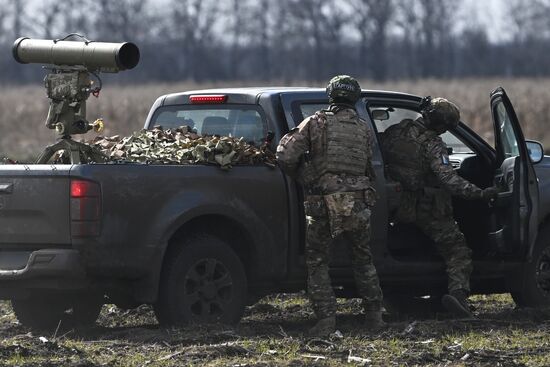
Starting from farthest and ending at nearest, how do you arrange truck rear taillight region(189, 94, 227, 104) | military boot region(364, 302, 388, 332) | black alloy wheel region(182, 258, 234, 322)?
Result: truck rear taillight region(189, 94, 227, 104) < military boot region(364, 302, 388, 332) < black alloy wheel region(182, 258, 234, 322)

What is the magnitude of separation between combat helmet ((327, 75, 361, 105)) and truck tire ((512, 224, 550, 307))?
2230 millimetres

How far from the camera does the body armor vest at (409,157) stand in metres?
9.62

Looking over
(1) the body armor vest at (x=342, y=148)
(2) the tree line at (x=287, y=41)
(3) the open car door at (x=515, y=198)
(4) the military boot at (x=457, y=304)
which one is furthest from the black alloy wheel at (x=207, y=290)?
(2) the tree line at (x=287, y=41)

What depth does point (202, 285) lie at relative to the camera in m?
8.77

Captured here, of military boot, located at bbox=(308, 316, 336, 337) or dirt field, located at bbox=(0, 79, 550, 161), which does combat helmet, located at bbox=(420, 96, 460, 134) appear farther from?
dirt field, located at bbox=(0, 79, 550, 161)

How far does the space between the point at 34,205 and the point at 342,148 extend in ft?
6.70

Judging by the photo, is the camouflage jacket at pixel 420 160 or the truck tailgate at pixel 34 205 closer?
the truck tailgate at pixel 34 205

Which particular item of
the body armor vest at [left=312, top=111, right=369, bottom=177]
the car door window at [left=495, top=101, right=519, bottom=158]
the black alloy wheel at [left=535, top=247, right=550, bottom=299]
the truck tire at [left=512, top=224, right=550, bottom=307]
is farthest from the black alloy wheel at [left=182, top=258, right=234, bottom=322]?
the black alloy wheel at [left=535, top=247, right=550, bottom=299]

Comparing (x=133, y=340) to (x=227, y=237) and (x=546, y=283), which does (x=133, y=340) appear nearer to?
(x=227, y=237)

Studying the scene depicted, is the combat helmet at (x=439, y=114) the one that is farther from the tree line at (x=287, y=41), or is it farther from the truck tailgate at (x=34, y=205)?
the tree line at (x=287, y=41)

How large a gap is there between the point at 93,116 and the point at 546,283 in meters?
27.4

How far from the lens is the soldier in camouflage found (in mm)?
9555

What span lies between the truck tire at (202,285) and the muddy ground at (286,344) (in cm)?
15

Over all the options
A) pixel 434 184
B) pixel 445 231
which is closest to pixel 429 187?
pixel 434 184
